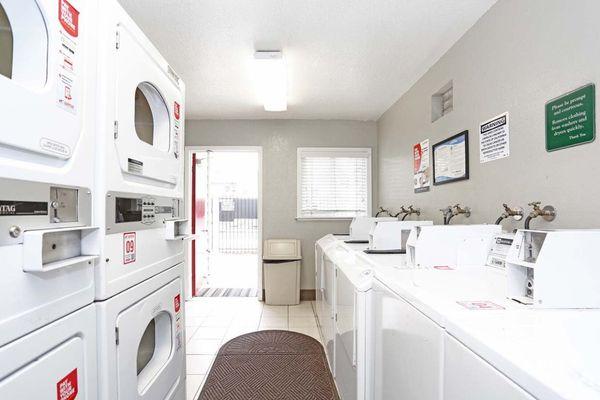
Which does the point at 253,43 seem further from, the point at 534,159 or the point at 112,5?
the point at 534,159

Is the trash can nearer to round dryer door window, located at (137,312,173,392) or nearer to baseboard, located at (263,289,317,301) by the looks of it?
baseboard, located at (263,289,317,301)

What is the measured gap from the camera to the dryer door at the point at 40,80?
28.3 inches

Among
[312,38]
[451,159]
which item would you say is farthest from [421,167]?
[312,38]

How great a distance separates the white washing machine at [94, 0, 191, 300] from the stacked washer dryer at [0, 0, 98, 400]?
5 centimetres

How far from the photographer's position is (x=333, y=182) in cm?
475

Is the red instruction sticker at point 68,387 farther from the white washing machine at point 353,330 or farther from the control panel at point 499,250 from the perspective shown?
the control panel at point 499,250

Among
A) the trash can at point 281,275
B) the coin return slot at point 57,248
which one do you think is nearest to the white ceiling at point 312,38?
the coin return slot at point 57,248

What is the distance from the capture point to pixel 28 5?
2.63 feet

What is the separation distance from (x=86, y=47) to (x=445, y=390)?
4.63 feet

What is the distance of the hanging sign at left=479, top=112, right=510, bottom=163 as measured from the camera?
193 centimetres

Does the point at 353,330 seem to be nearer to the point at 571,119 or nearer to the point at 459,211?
the point at 459,211

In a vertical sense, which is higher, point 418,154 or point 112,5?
point 112,5

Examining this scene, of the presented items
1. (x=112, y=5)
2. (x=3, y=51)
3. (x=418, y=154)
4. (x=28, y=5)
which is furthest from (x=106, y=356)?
(x=418, y=154)

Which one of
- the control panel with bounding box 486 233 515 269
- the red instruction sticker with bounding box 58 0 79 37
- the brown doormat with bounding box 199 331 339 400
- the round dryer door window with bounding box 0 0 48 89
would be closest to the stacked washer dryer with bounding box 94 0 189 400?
the red instruction sticker with bounding box 58 0 79 37
